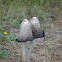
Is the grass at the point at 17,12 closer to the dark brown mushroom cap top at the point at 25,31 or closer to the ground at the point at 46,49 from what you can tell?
the ground at the point at 46,49

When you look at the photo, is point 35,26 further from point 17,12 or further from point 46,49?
point 17,12

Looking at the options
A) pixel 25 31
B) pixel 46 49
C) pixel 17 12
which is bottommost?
pixel 46 49

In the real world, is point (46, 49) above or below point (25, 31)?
below

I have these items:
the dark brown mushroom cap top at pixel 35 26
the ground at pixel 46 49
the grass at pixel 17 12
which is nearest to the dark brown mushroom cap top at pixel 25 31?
the dark brown mushroom cap top at pixel 35 26

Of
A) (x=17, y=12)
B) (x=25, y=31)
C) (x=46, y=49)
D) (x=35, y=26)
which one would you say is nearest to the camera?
(x=25, y=31)

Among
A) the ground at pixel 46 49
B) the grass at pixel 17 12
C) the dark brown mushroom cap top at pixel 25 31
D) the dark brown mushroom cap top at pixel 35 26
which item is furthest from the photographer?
the grass at pixel 17 12

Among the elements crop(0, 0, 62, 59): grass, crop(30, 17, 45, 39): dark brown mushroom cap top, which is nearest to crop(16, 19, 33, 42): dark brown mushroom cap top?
crop(30, 17, 45, 39): dark brown mushroom cap top

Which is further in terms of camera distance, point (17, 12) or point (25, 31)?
point (17, 12)

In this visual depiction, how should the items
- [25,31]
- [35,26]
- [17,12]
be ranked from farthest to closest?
1. [17,12]
2. [35,26]
3. [25,31]

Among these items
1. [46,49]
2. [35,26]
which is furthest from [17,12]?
[35,26]

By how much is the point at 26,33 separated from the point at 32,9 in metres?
2.22

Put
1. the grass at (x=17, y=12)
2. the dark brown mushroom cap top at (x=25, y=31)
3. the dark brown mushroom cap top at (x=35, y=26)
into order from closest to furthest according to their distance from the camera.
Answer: the dark brown mushroom cap top at (x=25, y=31) < the dark brown mushroom cap top at (x=35, y=26) < the grass at (x=17, y=12)

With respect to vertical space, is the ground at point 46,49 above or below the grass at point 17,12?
below

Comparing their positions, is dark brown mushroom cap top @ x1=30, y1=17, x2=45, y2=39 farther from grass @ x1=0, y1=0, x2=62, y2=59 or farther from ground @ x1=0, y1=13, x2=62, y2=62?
grass @ x1=0, y1=0, x2=62, y2=59
